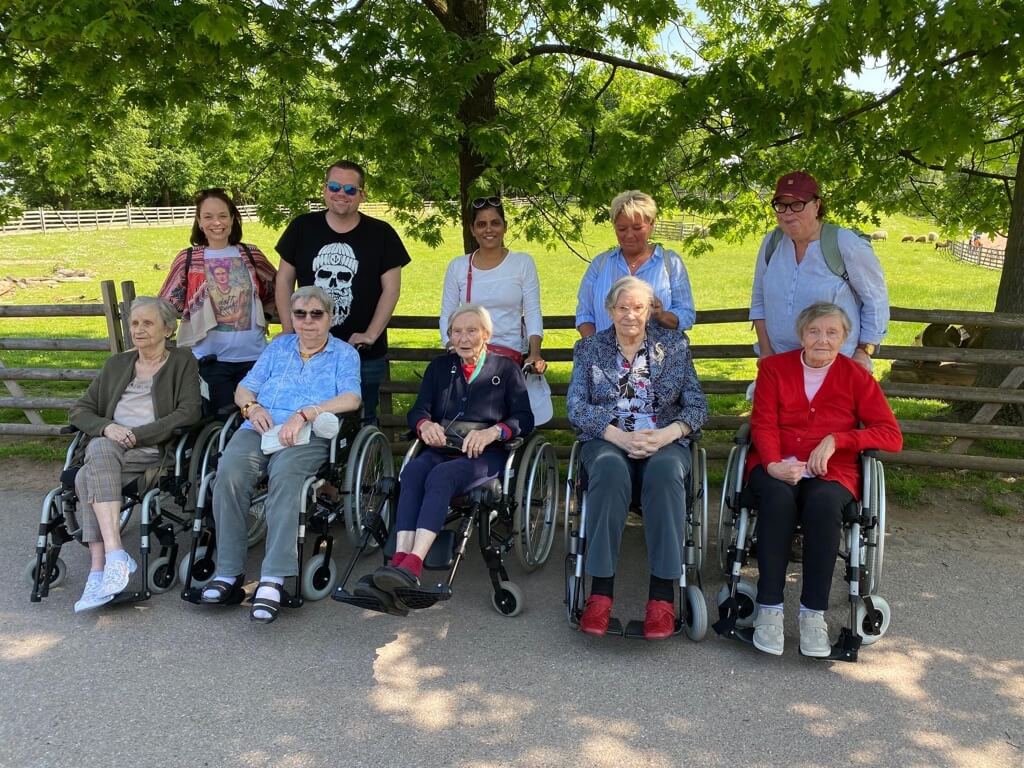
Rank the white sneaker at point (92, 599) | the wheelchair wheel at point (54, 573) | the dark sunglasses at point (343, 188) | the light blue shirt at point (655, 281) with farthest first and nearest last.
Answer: the dark sunglasses at point (343, 188) → the light blue shirt at point (655, 281) → the wheelchair wheel at point (54, 573) → the white sneaker at point (92, 599)

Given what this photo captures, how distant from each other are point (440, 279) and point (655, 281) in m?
17.3

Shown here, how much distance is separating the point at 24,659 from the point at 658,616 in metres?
2.71

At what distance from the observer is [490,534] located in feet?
12.3

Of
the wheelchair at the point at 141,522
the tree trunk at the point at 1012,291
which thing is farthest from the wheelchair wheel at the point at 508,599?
the tree trunk at the point at 1012,291

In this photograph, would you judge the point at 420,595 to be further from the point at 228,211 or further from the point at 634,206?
the point at 228,211

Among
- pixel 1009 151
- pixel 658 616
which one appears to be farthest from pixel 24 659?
pixel 1009 151

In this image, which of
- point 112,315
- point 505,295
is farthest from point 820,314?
point 112,315

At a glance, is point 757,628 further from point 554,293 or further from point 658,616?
point 554,293

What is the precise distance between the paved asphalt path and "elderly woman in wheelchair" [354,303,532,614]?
41cm

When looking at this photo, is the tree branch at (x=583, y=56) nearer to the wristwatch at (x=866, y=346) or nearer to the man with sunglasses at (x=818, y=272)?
the man with sunglasses at (x=818, y=272)

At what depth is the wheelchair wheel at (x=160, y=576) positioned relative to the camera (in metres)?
4.00

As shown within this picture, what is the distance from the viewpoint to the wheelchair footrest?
11.1 ft

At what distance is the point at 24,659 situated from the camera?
134 inches

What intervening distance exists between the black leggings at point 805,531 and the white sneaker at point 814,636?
58 millimetres
